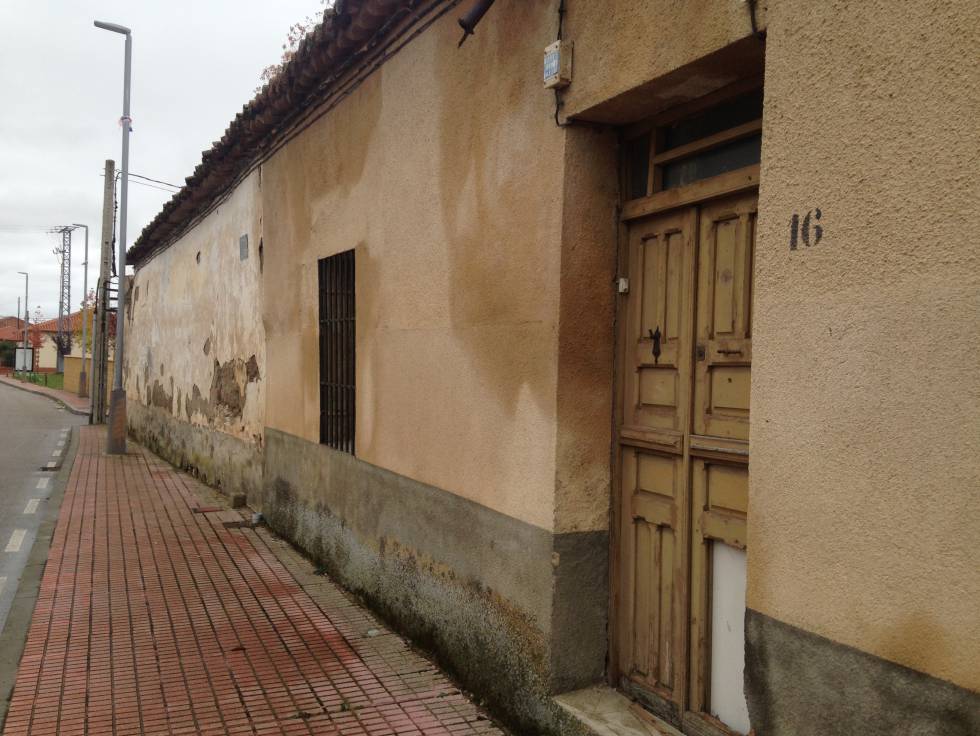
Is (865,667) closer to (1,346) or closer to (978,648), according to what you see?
(978,648)

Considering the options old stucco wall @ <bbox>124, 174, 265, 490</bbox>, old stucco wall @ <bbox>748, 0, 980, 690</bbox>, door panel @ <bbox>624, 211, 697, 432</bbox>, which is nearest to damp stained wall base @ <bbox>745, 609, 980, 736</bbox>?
old stucco wall @ <bbox>748, 0, 980, 690</bbox>

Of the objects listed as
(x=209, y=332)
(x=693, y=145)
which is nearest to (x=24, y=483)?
(x=209, y=332)

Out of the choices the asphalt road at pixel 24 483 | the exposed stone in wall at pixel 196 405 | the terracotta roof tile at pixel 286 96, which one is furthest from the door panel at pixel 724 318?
the exposed stone in wall at pixel 196 405

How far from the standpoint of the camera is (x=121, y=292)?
1677 cm

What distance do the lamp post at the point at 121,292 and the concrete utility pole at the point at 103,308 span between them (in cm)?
437

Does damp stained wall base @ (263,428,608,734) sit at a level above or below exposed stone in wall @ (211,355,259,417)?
below

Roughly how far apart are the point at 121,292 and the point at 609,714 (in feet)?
50.6

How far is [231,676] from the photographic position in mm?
4922

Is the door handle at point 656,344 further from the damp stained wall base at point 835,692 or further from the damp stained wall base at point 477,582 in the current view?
the damp stained wall base at point 835,692

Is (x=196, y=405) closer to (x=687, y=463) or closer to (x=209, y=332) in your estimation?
(x=209, y=332)

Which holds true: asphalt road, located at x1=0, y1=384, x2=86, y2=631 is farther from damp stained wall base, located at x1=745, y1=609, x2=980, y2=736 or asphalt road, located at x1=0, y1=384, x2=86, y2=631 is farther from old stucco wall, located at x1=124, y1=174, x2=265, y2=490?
damp stained wall base, located at x1=745, y1=609, x2=980, y2=736

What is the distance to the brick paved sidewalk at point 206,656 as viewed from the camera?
171 inches

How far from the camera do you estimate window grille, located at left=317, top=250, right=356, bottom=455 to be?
681cm

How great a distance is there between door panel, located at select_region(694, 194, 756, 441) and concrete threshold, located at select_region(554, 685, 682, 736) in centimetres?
129
